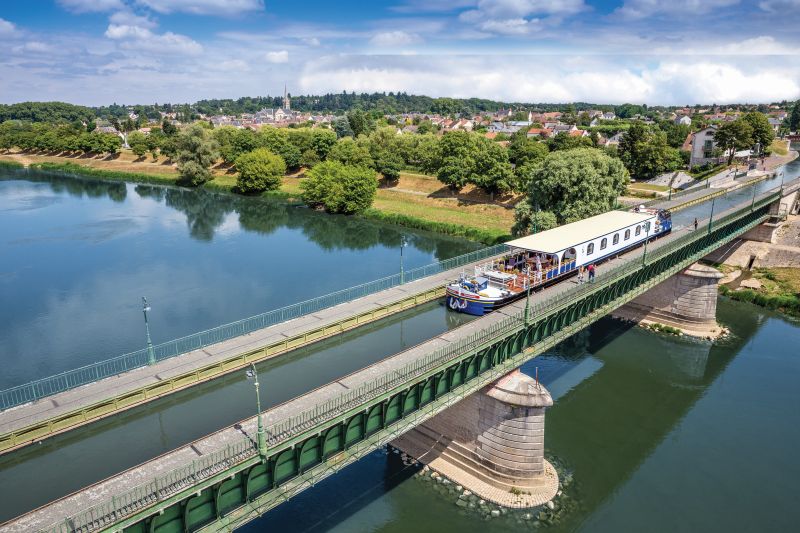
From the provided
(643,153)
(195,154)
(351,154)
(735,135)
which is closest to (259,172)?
(351,154)

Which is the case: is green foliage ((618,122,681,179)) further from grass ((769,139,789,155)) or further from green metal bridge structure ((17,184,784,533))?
green metal bridge structure ((17,184,784,533))

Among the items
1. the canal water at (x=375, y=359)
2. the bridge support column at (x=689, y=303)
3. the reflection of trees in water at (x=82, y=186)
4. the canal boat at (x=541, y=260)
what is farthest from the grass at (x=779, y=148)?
the reflection of trees in water at (x=82, y=186)

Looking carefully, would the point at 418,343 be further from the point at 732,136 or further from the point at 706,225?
the point at 732,136

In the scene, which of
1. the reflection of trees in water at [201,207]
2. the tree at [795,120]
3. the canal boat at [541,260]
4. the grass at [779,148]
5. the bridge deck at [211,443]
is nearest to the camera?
the bridge deck at [211,443]

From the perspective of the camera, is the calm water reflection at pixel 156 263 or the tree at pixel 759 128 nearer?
the calm water reflection at pixel 156 263

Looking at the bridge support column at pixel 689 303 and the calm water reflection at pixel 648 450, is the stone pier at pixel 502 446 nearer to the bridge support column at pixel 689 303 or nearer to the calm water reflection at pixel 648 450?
the calm water reflection at pixel 648 450
